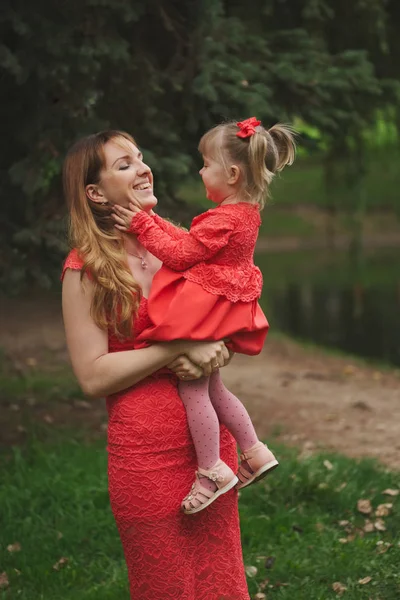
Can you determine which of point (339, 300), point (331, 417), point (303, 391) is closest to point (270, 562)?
point (331, 417)

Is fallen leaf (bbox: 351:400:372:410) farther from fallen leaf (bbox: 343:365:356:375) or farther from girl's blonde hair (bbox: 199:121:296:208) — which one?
Answer: girl's blonde hair (bbox: 199:121:296:208)

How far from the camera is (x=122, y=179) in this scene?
9.97ft

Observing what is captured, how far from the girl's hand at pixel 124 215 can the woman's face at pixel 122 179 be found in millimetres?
20

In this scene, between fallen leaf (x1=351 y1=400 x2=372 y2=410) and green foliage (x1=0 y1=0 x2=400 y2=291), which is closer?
green foliage (x1=0 y1=0 x2=400 y2=291)

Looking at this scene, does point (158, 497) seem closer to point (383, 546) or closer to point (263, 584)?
point (263, 584)

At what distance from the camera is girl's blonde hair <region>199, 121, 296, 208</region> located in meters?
2.92

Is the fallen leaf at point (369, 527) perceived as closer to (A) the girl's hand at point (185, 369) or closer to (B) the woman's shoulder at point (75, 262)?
(A) the girl's hand at point (185, 369)

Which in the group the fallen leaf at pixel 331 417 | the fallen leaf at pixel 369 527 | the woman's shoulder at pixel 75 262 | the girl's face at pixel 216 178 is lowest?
the fallen leaf at pixel 331 417

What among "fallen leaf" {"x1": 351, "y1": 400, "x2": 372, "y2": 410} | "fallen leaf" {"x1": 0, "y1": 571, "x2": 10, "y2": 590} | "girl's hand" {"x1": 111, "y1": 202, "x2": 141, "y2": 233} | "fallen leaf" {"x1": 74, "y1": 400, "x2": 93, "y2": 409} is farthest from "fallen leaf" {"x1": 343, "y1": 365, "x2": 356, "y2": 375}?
"girl's hand" {"x1": 111, "y1": 202, "x2": 141, "y2": 233}

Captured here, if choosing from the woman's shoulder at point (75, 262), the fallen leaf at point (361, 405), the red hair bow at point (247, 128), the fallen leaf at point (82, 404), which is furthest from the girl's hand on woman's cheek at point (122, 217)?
the fallen leaf at point (361, 405)

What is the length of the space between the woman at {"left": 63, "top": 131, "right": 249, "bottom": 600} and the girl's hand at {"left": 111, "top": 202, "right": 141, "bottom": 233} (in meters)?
0.03

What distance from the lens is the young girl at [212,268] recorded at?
9.55ft

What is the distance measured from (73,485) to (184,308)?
2.93 m

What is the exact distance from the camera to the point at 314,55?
20.8 ft
